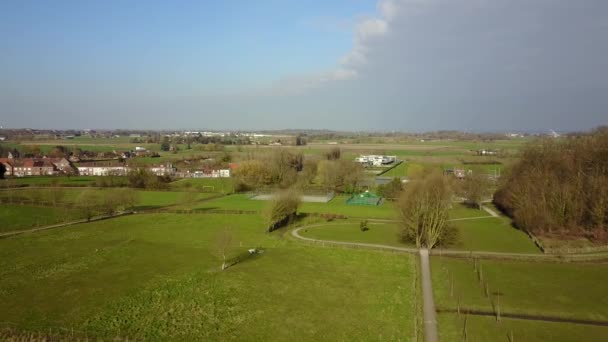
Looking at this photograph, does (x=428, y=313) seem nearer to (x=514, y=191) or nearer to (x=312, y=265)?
(x=312, y=265)

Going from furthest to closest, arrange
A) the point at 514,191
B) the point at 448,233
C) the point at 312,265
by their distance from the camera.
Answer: the point at 514,191
the point at 448,233
the point at 312,265

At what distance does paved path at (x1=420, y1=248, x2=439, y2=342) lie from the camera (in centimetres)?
2050

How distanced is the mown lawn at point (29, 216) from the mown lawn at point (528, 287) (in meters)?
43.6

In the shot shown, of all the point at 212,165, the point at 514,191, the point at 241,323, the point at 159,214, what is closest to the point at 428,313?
the point at 241,323

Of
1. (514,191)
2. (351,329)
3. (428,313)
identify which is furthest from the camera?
(514,191)

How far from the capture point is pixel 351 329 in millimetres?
21078

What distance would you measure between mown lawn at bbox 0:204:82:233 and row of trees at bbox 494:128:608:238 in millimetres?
52946

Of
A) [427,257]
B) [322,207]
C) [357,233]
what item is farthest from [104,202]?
[427,257]

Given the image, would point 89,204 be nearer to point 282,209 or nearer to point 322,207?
point 282,209

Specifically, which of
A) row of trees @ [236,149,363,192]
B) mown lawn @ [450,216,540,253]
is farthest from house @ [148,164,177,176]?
mown lawn @ [450,216,540,253]

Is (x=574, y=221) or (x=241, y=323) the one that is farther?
(x=574, y=221)

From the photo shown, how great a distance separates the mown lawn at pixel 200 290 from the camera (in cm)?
2111

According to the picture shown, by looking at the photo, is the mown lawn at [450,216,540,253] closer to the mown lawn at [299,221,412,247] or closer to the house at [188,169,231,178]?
the mown lawn at [299,221,412,247]

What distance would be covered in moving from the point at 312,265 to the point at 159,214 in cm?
2988
